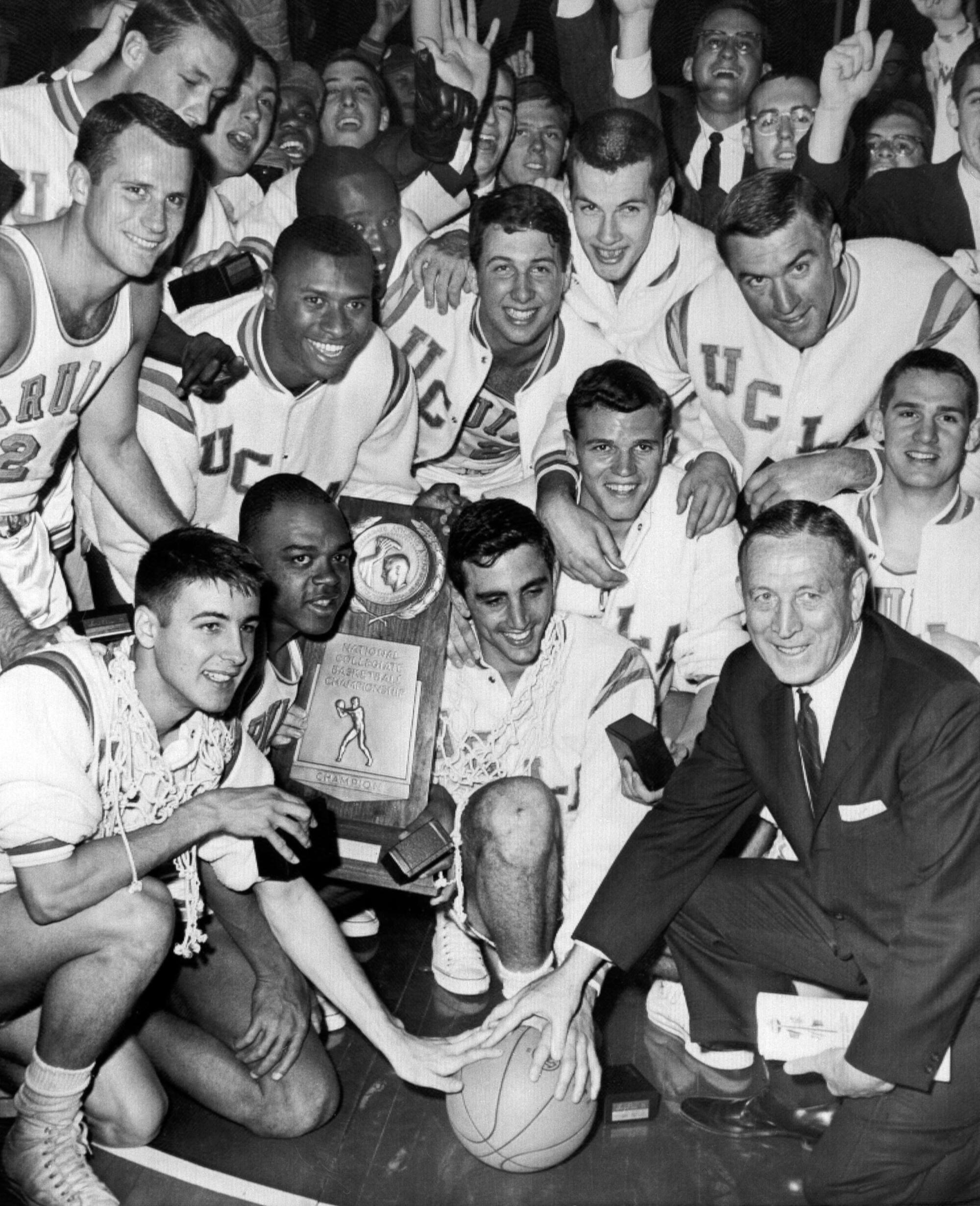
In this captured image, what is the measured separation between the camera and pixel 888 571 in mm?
3352

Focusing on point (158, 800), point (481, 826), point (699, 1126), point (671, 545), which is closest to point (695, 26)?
point (671, 545)

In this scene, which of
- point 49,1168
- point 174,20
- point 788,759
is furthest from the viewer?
point 174,20

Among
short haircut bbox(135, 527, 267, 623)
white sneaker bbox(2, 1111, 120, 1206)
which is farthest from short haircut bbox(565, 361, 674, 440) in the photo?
white sneaker bbox(2, 1111, 120, 1206)

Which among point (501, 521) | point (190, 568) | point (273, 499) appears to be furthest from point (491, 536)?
point (190, 568)

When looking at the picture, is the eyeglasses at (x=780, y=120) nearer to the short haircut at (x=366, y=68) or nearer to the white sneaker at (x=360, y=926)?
the short haircut at (x=366, y=68)

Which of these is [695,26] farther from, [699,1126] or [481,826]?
[699,1126]

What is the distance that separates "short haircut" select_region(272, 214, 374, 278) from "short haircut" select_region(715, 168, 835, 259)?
3.18 feet

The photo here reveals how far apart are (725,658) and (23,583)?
1702mm

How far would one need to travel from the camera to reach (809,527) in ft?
9.22

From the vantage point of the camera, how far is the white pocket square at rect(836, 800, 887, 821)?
2.79 m

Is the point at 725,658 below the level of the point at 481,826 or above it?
above

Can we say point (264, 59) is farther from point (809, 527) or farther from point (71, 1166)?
point (71, 1166)

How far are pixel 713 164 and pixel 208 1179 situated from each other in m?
2.68

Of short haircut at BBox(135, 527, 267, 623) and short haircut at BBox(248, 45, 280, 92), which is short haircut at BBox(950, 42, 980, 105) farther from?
short haircut at BBox(135, 527, 267, 623)
